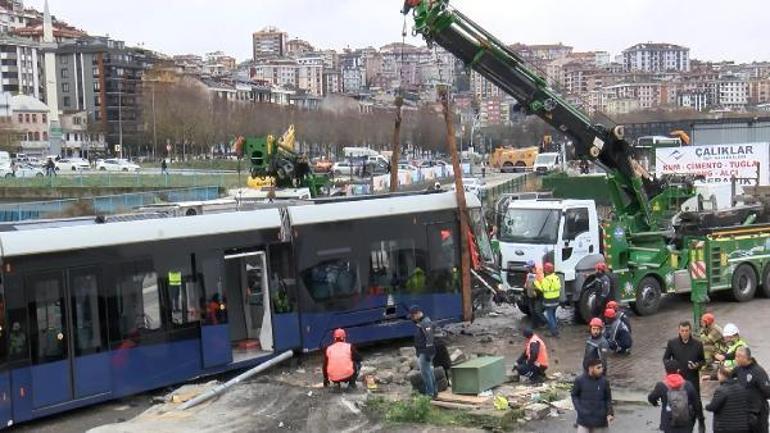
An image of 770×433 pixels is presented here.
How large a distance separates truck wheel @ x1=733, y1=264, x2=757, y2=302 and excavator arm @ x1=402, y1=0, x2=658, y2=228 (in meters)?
2.31

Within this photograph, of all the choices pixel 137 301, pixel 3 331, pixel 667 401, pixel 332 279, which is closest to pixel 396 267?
pixel 332 279

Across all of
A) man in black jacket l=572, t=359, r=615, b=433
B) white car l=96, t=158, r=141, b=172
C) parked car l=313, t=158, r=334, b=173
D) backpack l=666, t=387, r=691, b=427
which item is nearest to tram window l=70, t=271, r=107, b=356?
man in black jacket l=572, t=359, r=615, b=433

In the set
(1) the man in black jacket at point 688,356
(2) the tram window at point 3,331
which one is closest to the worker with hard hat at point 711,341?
(1) the man in black jacket at point 688,356

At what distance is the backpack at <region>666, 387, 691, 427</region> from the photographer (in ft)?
28.6

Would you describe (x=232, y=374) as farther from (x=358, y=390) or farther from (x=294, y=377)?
(x=358, y=390)

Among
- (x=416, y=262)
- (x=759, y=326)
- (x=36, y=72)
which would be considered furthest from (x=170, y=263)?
(x=36, y=72)

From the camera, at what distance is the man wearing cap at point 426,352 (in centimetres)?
1260

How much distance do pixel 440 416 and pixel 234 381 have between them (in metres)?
3.36

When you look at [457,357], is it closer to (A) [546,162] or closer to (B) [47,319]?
(B) [47,319]

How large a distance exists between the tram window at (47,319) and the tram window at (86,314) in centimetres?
19

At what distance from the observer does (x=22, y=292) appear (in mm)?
11805

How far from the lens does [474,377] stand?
1245 centimetres

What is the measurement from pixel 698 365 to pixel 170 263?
752cm

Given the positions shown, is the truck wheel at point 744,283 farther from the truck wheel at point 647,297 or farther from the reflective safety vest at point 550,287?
the reflective safety vest at point 550,287
